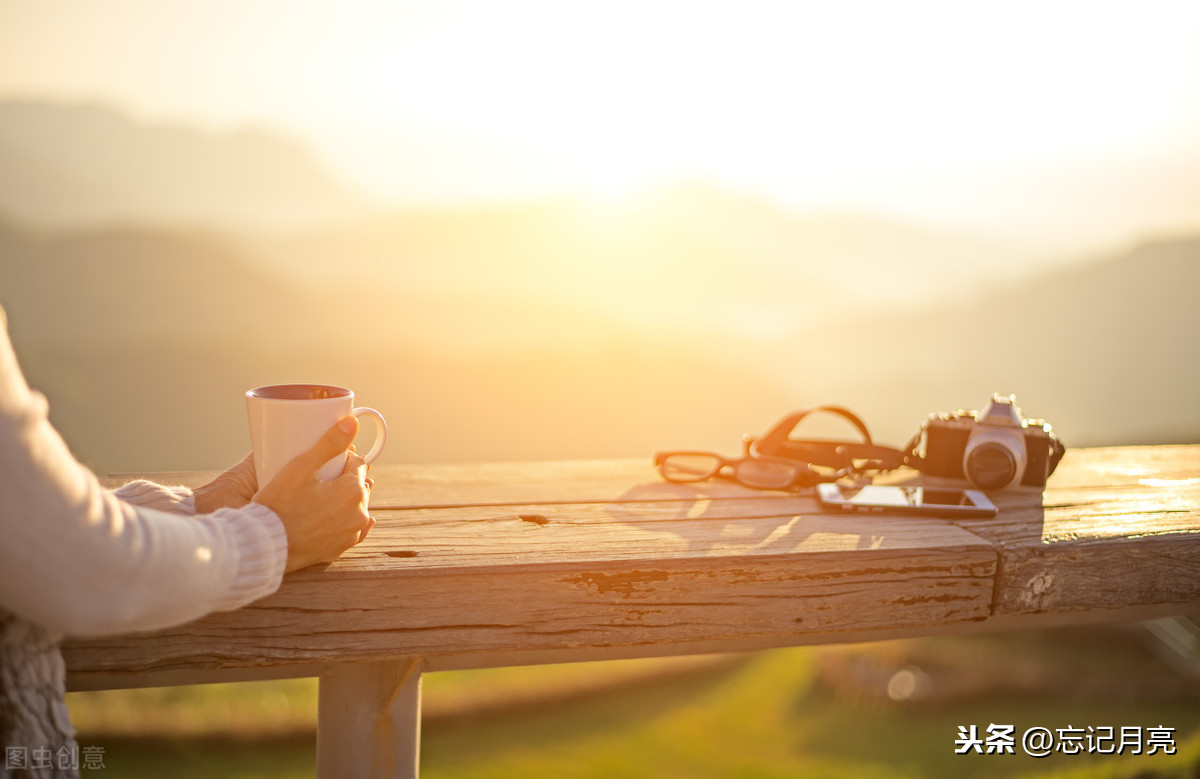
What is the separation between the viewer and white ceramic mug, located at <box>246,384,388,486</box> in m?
1.17

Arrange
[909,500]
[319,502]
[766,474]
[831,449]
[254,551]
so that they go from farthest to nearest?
1. [831,449]
2. [766,474]
3. [909,500]
4. [319,502]
5. [254,551]

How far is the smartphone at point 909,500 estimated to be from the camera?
5.17 ft

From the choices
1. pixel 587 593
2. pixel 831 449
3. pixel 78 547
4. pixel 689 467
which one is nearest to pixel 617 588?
pixel 587 593

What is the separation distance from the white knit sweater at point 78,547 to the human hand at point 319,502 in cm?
13

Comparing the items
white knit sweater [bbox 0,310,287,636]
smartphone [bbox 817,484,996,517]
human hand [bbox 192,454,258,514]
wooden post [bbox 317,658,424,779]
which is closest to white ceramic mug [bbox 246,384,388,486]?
human hand [bbox 192,454,258,514]

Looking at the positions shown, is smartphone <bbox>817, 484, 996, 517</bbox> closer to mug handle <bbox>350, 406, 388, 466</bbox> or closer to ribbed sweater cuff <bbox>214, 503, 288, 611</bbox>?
mug handle <bbox>350, 406, 388, 466</bbox>

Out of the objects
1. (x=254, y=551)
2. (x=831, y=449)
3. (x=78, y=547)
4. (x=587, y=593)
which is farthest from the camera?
(x=831, y=449)

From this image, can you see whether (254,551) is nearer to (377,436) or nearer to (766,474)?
(377,436)

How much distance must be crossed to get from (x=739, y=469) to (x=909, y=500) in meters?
0.34

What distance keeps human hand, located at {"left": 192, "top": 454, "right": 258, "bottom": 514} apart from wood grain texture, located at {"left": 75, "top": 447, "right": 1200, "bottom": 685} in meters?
0.20

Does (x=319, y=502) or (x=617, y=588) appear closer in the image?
(x=319, y=502)

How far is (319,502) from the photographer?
1.15 meters

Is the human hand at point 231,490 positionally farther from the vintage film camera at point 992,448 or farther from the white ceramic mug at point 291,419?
the vintage film camera at point 992,448

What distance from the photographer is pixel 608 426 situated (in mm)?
6230
